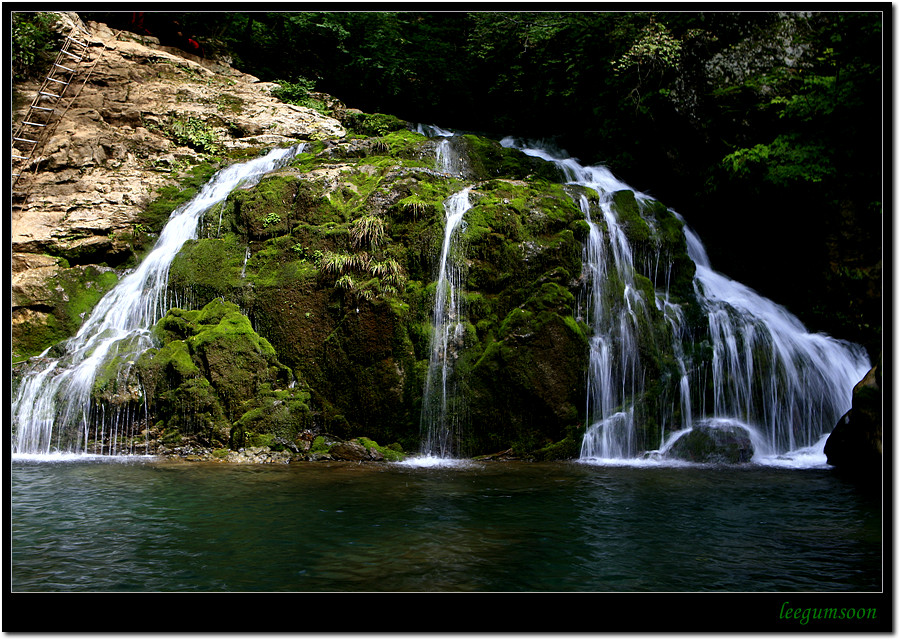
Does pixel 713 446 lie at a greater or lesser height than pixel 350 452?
greater

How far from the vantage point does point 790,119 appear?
39.2 ft

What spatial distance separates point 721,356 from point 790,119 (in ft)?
18.1

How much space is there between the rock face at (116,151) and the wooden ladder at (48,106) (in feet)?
0.54

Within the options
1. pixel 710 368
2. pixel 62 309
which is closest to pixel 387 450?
pixel 710 368

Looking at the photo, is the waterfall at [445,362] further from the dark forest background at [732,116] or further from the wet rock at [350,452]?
the dark forest background at [732,116]

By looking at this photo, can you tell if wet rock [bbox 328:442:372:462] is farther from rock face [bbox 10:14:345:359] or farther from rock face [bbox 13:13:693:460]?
rock face [bbox 10:14:345:359]

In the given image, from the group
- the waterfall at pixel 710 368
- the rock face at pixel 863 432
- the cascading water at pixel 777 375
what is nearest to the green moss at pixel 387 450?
the waterfall at pixel 710 368

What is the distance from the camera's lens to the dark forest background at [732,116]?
36.9 ft

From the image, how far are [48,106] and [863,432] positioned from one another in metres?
17.8

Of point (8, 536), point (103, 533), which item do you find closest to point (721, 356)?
point (103, 533)

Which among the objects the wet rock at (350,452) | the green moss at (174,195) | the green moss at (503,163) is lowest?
the wet rock at (350,452)

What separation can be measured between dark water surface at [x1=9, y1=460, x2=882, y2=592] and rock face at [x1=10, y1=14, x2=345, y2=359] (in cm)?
527

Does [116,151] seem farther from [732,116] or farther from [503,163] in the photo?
[732,116]

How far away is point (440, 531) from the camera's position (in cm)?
501
